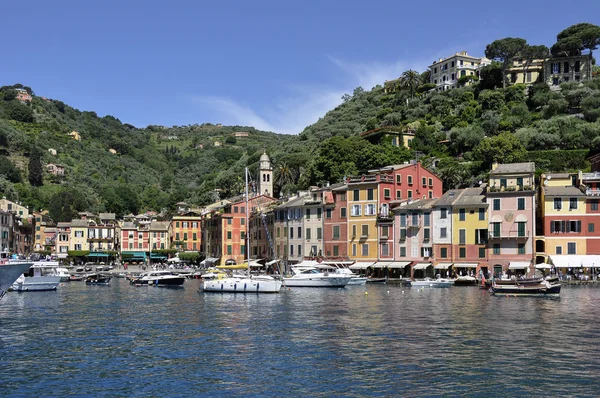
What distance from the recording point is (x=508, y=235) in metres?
79.6

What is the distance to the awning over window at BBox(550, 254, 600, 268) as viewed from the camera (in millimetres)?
77000

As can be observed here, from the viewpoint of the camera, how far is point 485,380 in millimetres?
26703

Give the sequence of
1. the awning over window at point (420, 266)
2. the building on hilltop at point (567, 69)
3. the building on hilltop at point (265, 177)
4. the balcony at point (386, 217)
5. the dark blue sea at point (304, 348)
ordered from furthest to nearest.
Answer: the building on hilltop at point (567, 69), the building on hilltop at point (265, 177), the balcony at point (386, 217), the awning over window at point (420, 266), the dark blue sea at point (304, 348)

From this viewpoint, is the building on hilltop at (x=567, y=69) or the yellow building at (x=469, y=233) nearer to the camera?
the yellow building at (x=469, y=233)

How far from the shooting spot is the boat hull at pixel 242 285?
217 ft

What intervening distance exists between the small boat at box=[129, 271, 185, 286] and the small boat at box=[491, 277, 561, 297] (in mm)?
37477

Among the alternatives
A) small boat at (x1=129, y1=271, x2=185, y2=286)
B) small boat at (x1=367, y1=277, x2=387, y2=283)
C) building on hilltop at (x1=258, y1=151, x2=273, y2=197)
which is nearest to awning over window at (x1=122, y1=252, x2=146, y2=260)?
building on hilltop at (x1=258, y1=151, x2=273, y2=197)

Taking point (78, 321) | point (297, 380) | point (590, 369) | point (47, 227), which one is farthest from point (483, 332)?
point (47, 227)

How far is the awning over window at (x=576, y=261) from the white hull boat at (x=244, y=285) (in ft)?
109

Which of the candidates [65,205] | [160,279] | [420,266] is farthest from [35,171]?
[420,266]

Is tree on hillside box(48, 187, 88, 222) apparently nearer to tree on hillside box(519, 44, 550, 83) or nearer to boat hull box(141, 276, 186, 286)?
boat hull box(141, 276, 186, 286)

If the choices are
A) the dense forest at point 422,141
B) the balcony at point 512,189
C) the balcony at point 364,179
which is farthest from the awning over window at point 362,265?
the dense forest at point 422,141

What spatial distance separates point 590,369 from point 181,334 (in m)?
21.7

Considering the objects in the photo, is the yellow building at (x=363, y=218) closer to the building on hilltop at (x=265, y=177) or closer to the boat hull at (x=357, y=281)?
the boat hull at (x=357, y=281)
